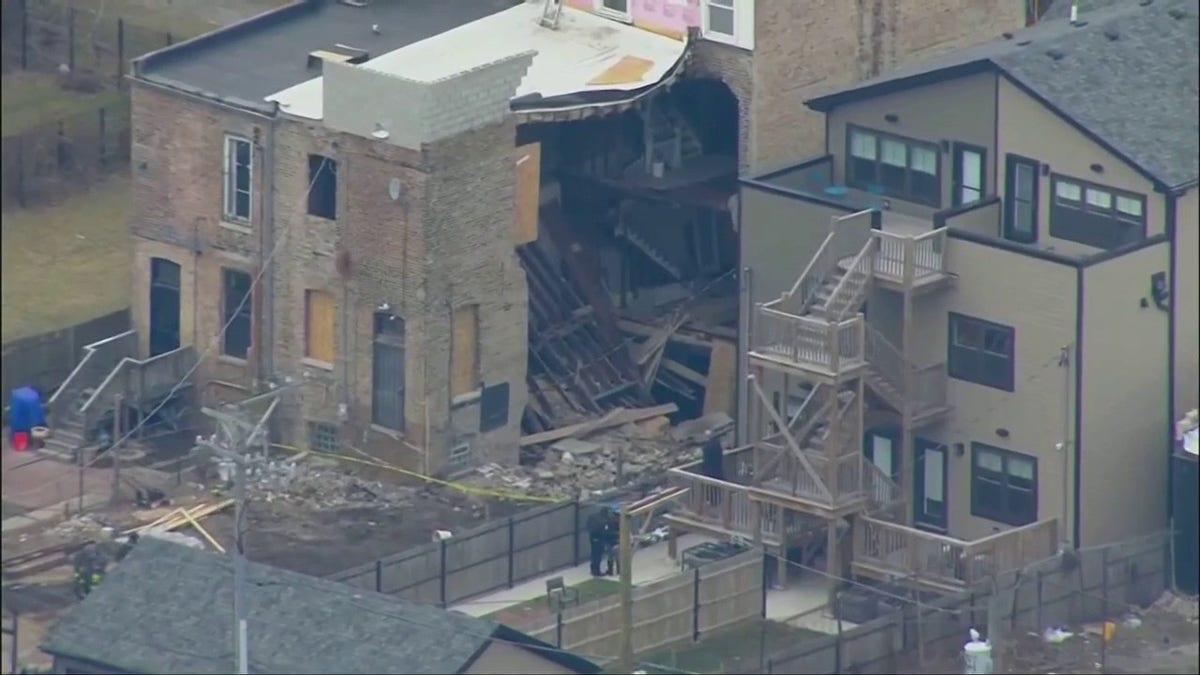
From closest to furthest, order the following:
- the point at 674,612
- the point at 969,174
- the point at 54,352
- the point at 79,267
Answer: the point at 674,612 < the point at 969,174 < the point at 54,352 < the point at 79,267

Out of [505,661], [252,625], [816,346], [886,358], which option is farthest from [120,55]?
[505,661]

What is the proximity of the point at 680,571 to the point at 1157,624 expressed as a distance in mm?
7458

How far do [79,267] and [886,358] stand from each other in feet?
53.8

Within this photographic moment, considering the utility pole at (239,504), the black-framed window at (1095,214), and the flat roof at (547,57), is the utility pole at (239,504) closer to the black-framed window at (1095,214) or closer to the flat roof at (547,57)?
the flat roof at (547,57)

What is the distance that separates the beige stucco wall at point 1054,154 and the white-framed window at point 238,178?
1266 centimetres

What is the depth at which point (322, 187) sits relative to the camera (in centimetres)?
8625

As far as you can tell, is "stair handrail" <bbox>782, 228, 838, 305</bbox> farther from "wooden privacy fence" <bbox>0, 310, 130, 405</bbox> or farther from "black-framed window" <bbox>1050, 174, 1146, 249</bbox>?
"wooden privacy fence" <bbox>0, 310, 130, 405</bbox>

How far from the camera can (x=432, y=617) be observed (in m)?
71.7

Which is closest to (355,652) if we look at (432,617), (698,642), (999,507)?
(432,617)

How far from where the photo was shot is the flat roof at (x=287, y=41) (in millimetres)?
87875

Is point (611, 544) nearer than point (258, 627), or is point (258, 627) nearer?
point (258, 627)

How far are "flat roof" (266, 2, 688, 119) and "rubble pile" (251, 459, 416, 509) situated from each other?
5.93 metres

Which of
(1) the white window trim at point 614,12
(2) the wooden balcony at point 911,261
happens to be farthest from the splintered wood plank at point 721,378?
(2) the wooden balcony at point 911,261

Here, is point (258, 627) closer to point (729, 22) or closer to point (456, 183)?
point (456, 183)
